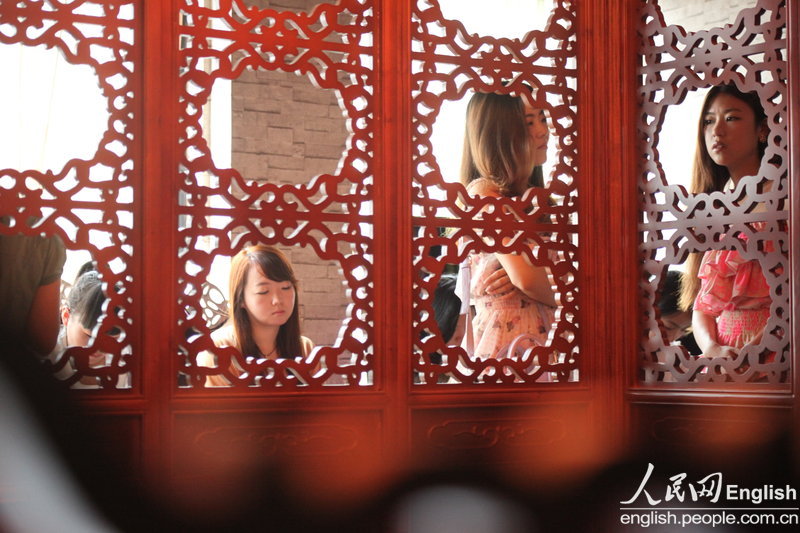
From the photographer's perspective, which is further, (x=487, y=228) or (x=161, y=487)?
(x=487, y=228)

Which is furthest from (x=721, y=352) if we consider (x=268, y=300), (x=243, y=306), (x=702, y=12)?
(x=702, y=12)

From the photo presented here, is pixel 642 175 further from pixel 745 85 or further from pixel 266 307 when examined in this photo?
pixel 266 307

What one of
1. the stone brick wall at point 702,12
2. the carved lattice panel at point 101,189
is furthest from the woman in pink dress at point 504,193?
the stone brick wall at point 702,12

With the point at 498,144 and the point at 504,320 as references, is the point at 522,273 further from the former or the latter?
the point at 498,144

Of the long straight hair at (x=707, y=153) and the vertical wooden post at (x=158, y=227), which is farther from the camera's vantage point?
the long straight hair at (x=707, y=153)

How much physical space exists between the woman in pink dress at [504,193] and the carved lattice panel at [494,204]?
0.28 ft

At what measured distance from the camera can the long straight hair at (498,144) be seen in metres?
3.61

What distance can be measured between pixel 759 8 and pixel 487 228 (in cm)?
120

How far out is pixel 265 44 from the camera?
10.3 ft

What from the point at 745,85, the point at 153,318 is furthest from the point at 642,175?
the point at 153,318

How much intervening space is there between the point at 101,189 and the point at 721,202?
2108mm

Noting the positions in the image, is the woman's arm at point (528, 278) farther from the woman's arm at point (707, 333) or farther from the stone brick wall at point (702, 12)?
the stone brick wall at point (702, 12)

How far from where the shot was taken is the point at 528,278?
356 cm

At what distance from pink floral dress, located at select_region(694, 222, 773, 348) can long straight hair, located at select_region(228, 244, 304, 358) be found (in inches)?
63.8
